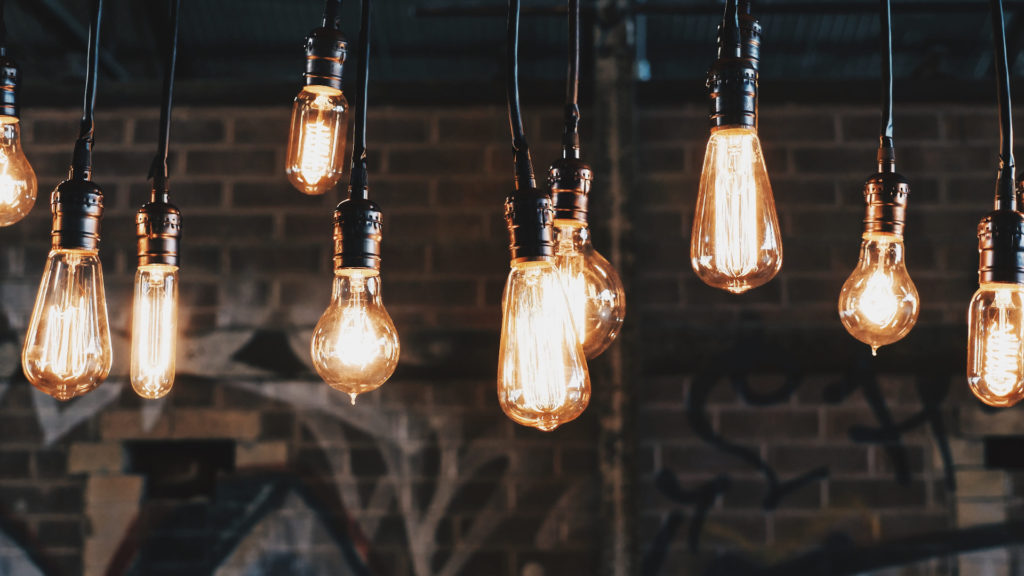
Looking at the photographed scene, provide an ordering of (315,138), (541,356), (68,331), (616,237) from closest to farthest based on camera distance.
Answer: (541,356) → (68,331) → (315,138) → (616,237)

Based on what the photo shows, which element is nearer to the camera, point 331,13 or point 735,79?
point 735,79

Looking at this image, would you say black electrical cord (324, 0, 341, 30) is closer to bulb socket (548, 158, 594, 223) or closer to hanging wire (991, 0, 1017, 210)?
bulb socket (548, 158, 594, 223)

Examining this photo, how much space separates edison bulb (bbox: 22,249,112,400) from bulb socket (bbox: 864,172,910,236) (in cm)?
81

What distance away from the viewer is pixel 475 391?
1.90 m

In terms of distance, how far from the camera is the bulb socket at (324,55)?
0.88m

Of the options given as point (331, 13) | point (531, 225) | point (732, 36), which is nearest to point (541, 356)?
point (531, 225)

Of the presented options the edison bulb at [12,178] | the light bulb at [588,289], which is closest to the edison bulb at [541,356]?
the light bulb at [588,289]

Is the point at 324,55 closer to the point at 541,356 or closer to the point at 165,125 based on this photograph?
the point at 165,125

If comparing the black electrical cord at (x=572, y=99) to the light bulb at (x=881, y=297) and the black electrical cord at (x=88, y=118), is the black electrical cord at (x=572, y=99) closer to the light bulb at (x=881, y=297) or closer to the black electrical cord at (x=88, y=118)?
the light bulb at (x=881, y=297)

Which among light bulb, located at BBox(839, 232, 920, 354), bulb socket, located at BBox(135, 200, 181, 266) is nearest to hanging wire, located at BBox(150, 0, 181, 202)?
bulb socket, located at BBox(135, 200, 181, 266)

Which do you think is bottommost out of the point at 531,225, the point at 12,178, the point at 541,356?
the point at 541,356

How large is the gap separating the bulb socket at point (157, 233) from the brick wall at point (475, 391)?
1037 mm

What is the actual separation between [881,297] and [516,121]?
45cm

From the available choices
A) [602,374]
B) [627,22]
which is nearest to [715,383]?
[602,374]
